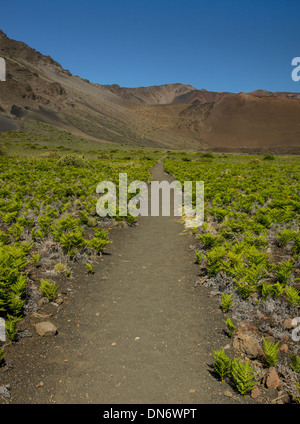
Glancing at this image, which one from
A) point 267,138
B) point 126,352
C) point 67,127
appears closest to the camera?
point 126,352

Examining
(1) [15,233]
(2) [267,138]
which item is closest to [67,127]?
(2) [267,138]

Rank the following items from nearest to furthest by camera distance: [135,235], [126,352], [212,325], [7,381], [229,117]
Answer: [7,381] → [126,352] → [212,325] → [135,235] → [229,117]

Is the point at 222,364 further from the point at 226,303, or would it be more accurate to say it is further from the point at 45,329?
the point at 45,329

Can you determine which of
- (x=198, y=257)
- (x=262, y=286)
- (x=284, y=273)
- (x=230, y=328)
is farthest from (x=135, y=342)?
(x=284, y=273)

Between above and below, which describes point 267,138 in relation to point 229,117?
below

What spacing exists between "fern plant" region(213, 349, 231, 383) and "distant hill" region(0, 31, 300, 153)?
89.7 meters

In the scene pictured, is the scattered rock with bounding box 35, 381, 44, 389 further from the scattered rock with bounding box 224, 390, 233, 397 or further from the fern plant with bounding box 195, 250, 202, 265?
the fern plant with bounding box 195, 250, 202, 265

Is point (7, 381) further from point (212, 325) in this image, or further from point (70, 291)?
point (212, 325)

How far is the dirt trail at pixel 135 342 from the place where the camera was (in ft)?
11.4

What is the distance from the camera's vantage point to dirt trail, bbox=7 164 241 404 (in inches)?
136

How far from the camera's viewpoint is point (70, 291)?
588 cm

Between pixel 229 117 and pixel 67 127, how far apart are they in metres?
101

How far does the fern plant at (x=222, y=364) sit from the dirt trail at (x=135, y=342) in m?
0.16

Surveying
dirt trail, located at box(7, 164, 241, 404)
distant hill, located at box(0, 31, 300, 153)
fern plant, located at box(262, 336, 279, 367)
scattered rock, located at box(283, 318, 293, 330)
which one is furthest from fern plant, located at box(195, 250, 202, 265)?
distant hill, located at box(0, 31, 300, 153)
